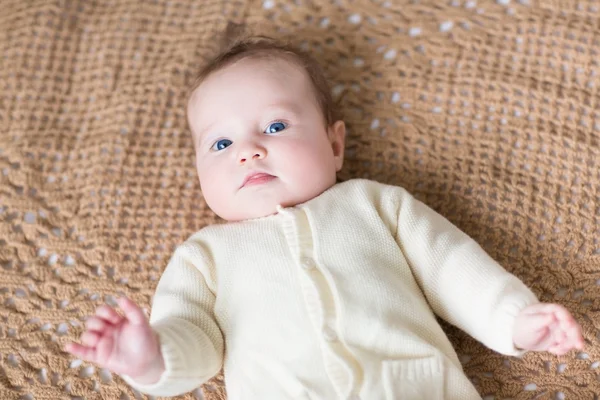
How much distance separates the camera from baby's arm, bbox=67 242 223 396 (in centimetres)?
106

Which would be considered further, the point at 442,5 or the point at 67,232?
the point at 442,5

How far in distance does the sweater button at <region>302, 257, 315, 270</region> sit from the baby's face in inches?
5.5

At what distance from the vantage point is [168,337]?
1157mm

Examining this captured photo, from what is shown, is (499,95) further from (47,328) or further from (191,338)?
(47,328)

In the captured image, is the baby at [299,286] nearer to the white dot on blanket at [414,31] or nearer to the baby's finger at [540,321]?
the baby's finger at [540,321]

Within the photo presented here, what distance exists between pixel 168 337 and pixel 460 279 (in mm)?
527

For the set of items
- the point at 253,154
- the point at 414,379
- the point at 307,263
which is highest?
the point at 253,154

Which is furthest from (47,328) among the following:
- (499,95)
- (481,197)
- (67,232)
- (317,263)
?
(499,95)

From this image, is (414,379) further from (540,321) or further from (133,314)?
(133,314)

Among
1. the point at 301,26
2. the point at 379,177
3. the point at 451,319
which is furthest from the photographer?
the point at 301,26

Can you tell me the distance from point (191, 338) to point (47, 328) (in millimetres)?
437

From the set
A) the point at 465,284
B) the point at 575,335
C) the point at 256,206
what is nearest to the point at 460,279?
the point at 465,284

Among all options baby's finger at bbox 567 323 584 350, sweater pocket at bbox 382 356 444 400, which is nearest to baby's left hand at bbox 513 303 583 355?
baby's finger at bbox 567 323 584 350

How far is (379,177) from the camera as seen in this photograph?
1.59 metres
